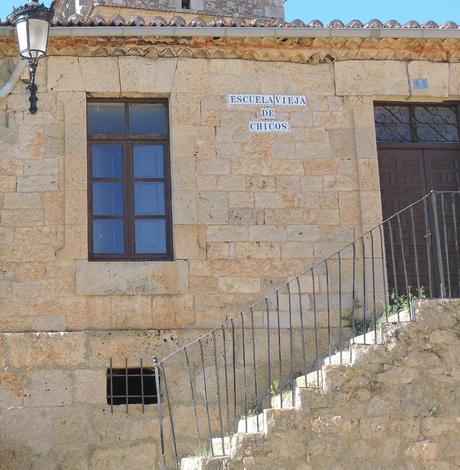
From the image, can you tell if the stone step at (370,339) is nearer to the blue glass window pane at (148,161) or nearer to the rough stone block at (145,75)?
the blue glass window pane at (148,161)

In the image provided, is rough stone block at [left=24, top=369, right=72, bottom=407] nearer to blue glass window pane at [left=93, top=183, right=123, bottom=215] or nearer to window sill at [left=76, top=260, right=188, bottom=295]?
window sill at [left=76, top=260, right=188, bottom=295]

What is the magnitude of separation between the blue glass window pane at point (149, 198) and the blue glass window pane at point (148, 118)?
1.84 ft

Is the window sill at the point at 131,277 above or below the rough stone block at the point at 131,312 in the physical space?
above

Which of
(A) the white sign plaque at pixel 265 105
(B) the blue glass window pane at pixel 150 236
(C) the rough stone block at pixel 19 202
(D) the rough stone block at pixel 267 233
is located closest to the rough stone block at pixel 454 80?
(A) the white sign plaque at pixel 265 105

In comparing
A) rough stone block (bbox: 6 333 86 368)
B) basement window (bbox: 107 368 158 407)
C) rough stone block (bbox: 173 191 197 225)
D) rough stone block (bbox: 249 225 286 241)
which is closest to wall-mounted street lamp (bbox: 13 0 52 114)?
rough stone block (bbox: 173 191 197 225)

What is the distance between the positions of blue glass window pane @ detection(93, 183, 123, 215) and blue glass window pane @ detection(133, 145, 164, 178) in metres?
0.25

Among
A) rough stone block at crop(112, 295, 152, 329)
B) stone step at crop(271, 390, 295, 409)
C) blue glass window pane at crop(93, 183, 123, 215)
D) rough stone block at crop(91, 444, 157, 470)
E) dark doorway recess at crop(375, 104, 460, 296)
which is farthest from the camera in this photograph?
dark doorway recess at crop(375, 104, 460, 296)

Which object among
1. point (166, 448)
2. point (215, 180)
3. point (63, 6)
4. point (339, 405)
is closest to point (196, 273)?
point (215, 180)

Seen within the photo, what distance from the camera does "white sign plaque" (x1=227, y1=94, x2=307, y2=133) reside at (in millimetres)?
10125

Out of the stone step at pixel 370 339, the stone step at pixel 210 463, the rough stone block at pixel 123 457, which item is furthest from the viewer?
the rough stone block at pixel 123 457

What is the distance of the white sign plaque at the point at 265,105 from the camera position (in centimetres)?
1012

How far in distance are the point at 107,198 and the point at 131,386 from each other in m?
1.88

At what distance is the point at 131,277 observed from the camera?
9586 mm

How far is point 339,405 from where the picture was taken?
8.02m
